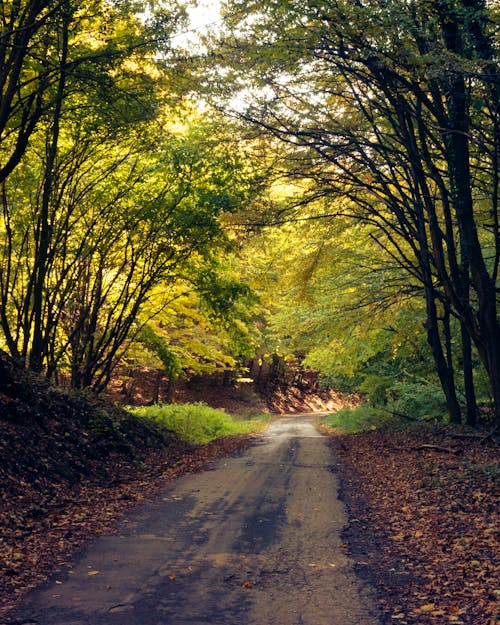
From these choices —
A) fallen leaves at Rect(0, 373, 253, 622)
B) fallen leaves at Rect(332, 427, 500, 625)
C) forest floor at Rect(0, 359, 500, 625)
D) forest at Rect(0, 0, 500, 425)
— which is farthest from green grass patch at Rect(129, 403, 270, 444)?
fallen leaves at Rect(332, 427, 500, 625)

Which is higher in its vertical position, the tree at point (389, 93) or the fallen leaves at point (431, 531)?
the tree at point (389, 93)

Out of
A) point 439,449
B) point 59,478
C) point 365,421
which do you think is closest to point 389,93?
point 439,449

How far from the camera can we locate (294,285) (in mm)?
15648

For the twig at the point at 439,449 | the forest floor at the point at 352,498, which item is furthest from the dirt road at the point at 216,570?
the twig at the point at 439,449

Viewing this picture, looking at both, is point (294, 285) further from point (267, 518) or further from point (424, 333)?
point (267, 518)

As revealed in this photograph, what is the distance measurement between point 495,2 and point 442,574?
27.8ft

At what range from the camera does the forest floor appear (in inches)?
203

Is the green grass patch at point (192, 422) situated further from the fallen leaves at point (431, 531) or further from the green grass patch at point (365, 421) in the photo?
the fallen leaves at point (431, 531)

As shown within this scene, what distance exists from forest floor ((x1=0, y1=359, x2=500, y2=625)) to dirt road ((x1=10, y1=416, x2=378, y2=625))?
28 centimetres

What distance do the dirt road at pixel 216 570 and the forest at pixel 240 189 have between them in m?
0.72

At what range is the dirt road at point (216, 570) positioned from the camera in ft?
14.7

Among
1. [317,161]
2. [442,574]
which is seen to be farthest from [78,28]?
[442,574]

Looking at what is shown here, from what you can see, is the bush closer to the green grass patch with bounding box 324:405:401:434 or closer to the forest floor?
the green grass patch with bounding box 324:405:401:434

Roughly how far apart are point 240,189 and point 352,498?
7645 mm
